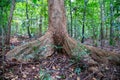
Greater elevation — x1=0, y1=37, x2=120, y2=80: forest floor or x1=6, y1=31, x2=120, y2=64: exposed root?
x1=6, y1=31, x2=120, y2=64: exposed root

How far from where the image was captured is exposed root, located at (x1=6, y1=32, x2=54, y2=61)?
5638 mm

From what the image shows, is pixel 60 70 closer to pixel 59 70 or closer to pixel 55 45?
pixel 59 70

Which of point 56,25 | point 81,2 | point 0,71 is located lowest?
point 0,71

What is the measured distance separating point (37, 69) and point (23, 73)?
0.42 metres

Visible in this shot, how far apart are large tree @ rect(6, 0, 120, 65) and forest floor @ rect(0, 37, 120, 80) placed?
26cm

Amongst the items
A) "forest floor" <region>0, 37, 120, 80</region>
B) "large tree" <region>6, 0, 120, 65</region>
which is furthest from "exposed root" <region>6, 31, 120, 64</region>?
Result: "forest floor" <region>0, 37, 120, 80</region>

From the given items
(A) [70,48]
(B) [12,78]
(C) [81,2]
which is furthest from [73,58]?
(C) [81,2]

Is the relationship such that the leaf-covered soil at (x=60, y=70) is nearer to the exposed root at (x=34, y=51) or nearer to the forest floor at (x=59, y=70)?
the forest floor at (x=59, y=70)

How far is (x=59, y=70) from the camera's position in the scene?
17.7 feet

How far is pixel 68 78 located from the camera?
16.8 feet

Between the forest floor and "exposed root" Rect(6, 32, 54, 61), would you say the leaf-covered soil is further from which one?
"exposed root" Rect(6, 32, 54, 61)

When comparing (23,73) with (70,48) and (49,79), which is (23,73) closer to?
(49,79)

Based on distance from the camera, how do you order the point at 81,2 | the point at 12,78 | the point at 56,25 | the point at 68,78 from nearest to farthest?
1. the point at 12,78
2. the point at 68,78
3. the point at 56,25
4. the point at 81,2

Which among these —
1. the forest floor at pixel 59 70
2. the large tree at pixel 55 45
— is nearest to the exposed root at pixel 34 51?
the large tree at pixel 55 45
